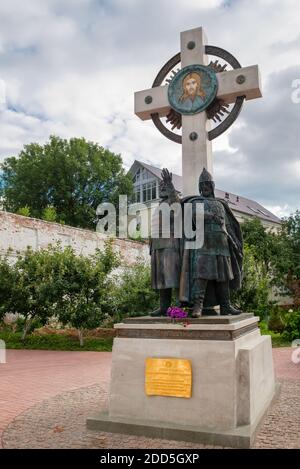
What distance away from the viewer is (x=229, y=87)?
746 centimetres

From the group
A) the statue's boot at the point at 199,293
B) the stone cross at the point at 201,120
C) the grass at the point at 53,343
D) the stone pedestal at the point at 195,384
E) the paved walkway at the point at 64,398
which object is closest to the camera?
the stone pedestal at the point at 195,384

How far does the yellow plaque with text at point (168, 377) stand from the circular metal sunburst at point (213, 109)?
4.28 m

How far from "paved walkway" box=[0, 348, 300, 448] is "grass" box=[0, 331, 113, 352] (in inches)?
74.4

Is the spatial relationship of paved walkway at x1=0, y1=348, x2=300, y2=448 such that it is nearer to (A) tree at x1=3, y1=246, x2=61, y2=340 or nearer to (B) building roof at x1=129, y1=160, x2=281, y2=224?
(A) tree at x1=3, y1=246, x2=61, y2=340

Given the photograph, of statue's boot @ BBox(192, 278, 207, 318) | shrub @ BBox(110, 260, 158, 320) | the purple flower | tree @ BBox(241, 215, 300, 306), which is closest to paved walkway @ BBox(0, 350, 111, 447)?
shrub @ BBox(110, 260, 158, 320)

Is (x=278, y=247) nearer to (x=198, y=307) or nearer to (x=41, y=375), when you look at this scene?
(x=41, y=375)

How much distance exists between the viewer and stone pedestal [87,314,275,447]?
4.48m

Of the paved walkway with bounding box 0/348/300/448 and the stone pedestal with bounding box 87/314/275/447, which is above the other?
the stone pedestal with bounding box 87/314/275/447

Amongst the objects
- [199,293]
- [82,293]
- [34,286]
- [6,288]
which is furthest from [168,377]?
[6,288]

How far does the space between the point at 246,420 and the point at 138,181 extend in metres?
37.2

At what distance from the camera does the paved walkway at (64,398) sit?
4625 millimetres

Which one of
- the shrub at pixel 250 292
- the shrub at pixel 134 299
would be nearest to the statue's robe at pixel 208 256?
the shrub at pixel 134 299

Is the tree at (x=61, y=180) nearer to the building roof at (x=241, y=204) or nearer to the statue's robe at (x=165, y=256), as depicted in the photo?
the building roof at (x=241, y=204)

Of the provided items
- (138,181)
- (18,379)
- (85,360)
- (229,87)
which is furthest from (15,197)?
Result: (229,87)
